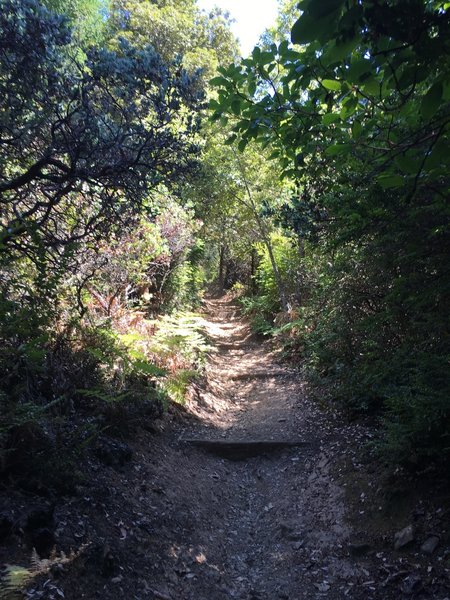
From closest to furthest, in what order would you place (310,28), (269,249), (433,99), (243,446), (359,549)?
(310,28), (433,99), (359,549), (243,446), (269,249)

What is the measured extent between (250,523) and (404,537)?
1890mm

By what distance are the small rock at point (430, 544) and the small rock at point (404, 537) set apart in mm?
121

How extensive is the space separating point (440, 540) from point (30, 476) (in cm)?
345

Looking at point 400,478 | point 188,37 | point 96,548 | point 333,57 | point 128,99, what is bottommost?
point 96,548

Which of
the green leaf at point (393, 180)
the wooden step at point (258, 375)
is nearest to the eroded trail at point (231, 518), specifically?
the wooden step at point (258, 375)

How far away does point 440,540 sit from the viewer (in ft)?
11.0

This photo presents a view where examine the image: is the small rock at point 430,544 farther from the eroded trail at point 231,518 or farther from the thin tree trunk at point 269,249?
the thin tree trunk at point 269,249

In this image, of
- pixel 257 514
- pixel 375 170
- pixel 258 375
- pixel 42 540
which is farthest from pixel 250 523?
pixel 258 375

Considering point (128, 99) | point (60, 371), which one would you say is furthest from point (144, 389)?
point (128, 99)

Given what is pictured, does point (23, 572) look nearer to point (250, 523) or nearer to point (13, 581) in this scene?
point (13, 581)

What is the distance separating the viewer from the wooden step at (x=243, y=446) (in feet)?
20.7

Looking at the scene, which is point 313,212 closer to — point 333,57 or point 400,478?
point 400,478

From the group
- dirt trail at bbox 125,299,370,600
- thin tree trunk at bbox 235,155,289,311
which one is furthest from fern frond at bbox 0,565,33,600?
Result: thin tree trunk at bbox 235,155,289,311

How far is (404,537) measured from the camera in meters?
3.57
